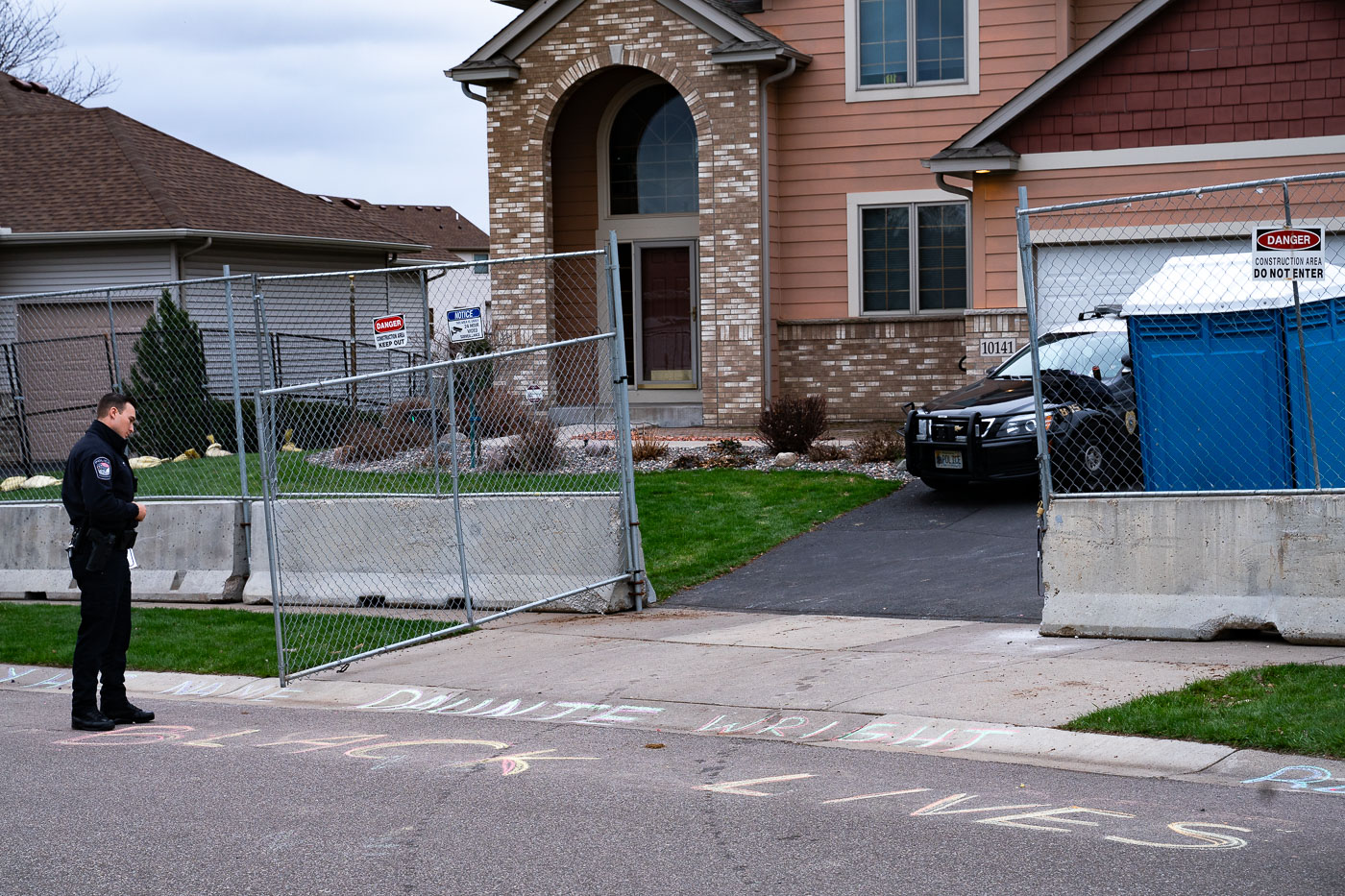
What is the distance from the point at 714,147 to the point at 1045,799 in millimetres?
15294

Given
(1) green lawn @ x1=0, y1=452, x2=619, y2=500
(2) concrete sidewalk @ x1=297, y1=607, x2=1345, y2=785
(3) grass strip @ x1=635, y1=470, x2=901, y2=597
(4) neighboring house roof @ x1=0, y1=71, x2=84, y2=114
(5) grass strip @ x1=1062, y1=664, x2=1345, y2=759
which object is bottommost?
(2) concrete sidewalk @ x1=297, y1=607, x2=1345, y2=785

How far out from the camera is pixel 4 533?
12703 mm

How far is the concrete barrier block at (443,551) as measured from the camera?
34.9ft

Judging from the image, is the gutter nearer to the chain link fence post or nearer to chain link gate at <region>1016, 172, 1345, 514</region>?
the chain link fence post

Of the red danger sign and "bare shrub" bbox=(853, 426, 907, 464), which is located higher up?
the red danger sign

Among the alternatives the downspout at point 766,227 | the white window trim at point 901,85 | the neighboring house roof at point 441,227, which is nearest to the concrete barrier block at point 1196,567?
the downspout at point 766,227

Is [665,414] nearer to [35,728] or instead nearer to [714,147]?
[714,147]

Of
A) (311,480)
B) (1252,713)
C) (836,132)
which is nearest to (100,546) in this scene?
(311,480)

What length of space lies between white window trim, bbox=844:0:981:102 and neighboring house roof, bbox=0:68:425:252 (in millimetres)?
10103

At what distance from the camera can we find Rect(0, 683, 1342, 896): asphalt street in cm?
496

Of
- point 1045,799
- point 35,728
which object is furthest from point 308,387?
point 1045,799

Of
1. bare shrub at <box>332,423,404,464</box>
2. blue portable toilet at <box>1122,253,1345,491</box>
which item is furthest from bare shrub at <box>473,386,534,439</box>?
blue portable toilet at <box>1122,253,1345,491</box>

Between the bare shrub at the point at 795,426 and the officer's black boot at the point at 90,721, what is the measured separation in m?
10.3

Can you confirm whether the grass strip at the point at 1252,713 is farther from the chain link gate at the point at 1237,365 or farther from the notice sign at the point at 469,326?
the notice sign at the point at 469,326
